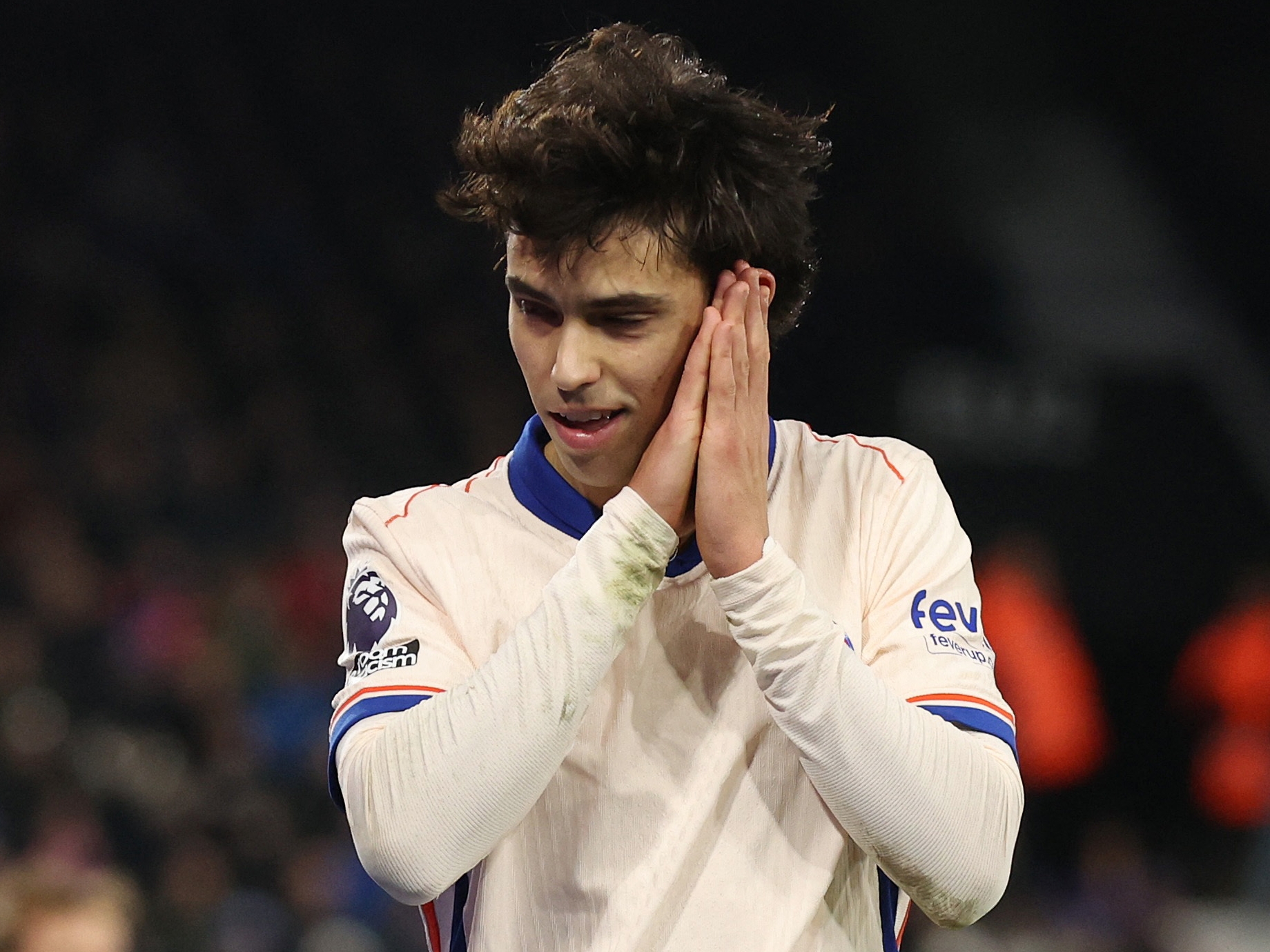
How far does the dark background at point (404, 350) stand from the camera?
530 cm

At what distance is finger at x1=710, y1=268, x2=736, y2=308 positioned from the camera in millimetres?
1710

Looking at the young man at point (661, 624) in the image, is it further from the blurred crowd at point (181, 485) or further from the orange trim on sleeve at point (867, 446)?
the blurred crowd at point (181, 485)

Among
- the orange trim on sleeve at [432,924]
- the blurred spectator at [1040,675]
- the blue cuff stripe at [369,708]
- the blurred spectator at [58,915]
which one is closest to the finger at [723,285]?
the blue cuff stripe at [369,708]

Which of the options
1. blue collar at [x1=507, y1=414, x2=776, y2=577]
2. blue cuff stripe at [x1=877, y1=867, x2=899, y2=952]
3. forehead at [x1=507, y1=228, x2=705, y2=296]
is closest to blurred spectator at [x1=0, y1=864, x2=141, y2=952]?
blue collar at [x1=507, y1=414, x2=776, y2=577]

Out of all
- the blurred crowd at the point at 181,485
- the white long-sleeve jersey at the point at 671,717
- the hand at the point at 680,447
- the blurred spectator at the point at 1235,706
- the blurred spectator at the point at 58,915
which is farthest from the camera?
the blurred spectator at the point at 1235,706

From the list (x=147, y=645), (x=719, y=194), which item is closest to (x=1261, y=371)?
(x=147, y=645)

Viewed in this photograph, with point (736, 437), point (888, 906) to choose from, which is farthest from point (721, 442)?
point (888, 906)

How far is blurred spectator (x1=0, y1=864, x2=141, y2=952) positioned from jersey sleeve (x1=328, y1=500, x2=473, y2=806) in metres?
2.36

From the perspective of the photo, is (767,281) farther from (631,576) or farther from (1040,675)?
(1040,675)

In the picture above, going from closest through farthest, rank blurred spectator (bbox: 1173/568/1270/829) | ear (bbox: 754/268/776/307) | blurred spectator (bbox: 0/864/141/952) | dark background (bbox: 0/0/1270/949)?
ear (bbox: 754/268/776/307), blurred spectator (bbox: 0/864/141/952), dark background (bbox: 0/0/1270/949), blurred spectator (bbox: 1173/568/1270/829)

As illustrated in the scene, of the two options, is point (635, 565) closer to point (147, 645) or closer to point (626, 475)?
point (626, 475)

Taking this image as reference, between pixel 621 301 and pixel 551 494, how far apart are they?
29 centimetres

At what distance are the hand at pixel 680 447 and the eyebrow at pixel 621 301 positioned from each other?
62mm

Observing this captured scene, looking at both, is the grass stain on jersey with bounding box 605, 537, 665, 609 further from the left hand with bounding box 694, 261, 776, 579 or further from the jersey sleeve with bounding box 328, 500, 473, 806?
the jersey sleeve with bounding box 328, 500, 473, 806
